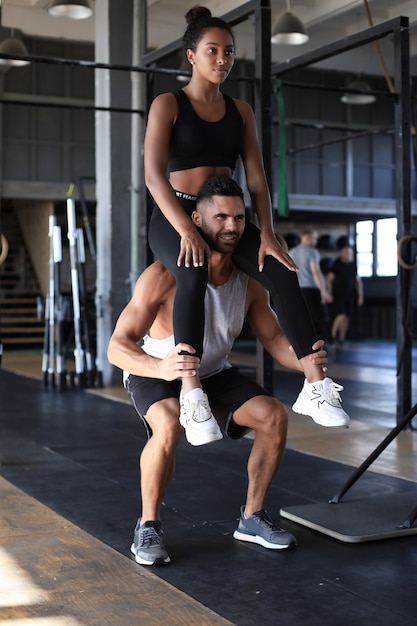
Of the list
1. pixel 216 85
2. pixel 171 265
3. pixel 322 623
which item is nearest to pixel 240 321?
pixel 171 265

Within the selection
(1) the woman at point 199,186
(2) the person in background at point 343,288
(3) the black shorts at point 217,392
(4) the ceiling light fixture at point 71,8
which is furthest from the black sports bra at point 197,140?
(2) the person in background at point 343,288

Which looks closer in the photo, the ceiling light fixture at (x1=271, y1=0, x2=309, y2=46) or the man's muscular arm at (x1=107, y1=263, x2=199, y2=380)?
the man's muscular arm at (x1=107, y1=263, x2=199, y2=380)

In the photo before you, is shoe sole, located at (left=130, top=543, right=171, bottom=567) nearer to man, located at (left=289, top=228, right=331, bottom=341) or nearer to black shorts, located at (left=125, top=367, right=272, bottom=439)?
black shorts, located at (left=125, top=367, right=272, bottom=439)

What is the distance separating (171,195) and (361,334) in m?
12.5

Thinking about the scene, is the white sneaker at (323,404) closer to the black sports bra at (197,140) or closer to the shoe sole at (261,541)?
the shoe sole at (261,541)

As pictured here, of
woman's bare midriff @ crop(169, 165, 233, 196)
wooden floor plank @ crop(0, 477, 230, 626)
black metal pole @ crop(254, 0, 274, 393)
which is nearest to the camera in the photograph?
wooden floor plank @ crop(0, 477, 230, 626)

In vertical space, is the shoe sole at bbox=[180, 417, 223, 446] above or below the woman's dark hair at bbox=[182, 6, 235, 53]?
below

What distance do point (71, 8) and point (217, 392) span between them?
6018mm

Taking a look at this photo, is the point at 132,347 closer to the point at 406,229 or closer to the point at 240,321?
the point at 240,321

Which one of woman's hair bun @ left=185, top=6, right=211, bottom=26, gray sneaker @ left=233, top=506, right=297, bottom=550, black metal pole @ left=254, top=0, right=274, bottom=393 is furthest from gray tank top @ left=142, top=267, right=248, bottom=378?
black metal pole @ left=254, top=0, right=274, bottom=393

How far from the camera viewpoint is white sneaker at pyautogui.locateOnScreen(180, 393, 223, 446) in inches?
95.6

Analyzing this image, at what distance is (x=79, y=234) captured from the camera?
7.24 metres

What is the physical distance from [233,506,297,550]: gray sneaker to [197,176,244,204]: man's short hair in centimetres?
105

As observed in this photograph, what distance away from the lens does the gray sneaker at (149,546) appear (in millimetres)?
2633
